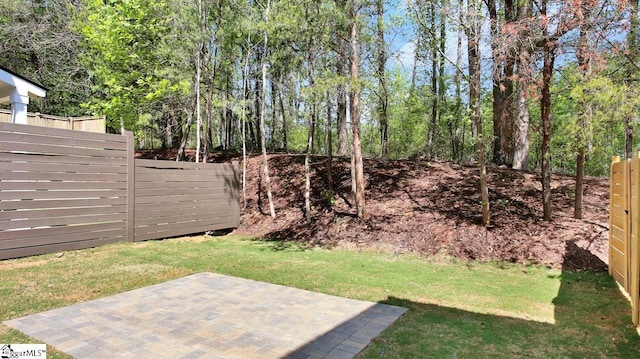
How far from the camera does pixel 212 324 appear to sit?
3258 millimetres

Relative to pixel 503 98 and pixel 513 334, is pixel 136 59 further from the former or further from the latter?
pixel 513 334

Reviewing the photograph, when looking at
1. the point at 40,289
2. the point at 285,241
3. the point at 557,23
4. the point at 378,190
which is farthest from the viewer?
the point at 378,190

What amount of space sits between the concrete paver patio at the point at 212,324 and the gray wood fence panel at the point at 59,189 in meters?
2.35

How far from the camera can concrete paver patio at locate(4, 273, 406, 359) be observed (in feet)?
9.00

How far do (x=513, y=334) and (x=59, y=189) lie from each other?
20.7ft

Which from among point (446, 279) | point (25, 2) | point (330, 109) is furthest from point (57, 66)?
point (446, 279)

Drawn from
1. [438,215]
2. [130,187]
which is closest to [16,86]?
[130,187]

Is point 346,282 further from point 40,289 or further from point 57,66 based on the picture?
point 57,66

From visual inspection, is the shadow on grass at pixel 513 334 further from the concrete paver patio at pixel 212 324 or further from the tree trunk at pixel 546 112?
the tree trunk at pixel 546 112

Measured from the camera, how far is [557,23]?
5.46m

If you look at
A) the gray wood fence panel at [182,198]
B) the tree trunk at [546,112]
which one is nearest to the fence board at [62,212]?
the gray wood fence panel at [182,198]

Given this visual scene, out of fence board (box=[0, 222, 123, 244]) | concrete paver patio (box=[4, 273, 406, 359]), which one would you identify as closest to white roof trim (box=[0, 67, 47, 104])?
fence board (box=[0, 222, 123, 244])

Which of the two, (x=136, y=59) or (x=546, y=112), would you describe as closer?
(x=546, y=112)

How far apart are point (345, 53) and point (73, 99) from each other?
11.8m
